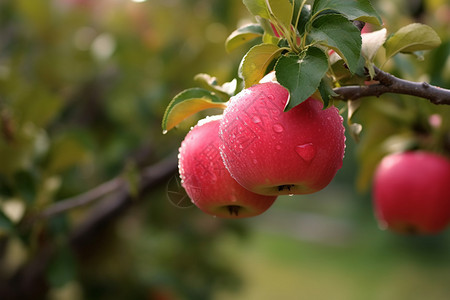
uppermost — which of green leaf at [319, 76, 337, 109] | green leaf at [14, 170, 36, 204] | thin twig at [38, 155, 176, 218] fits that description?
green leaf at [319, 76, 337, 109]

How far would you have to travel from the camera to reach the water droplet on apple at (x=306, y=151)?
0.49 meters

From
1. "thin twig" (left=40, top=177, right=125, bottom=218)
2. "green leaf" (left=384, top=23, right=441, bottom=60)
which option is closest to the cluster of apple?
"green leaf" (left=384, top=23, right=441, bottom=60)

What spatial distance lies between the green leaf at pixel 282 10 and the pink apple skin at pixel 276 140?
0.20 feet

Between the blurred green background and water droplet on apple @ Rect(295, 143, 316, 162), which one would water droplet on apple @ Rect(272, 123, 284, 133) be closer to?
water droplet on apple @ Rect(295, 143, 316, 162)

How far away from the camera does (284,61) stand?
48 centimetres

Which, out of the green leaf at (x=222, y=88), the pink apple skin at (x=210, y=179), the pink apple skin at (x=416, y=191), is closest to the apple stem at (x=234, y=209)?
the pink apple skin at (x=210, y=179)

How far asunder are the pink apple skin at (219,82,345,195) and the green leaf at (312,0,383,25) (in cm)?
8

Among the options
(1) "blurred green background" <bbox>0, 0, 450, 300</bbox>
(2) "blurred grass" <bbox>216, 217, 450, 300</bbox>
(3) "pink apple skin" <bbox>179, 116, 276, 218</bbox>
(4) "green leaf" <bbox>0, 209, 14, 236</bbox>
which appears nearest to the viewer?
(3) "pink apple skin" <bbox>179, 116, 276, 218</bbox>

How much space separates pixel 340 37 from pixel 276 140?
104 millimetres

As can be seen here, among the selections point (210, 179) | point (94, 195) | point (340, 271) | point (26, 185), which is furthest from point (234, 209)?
point (340, 271)

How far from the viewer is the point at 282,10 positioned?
495 mm

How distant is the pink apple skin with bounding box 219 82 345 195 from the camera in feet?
1.61

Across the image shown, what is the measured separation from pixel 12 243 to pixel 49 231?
0.27m

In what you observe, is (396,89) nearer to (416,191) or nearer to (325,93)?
(325,93)
